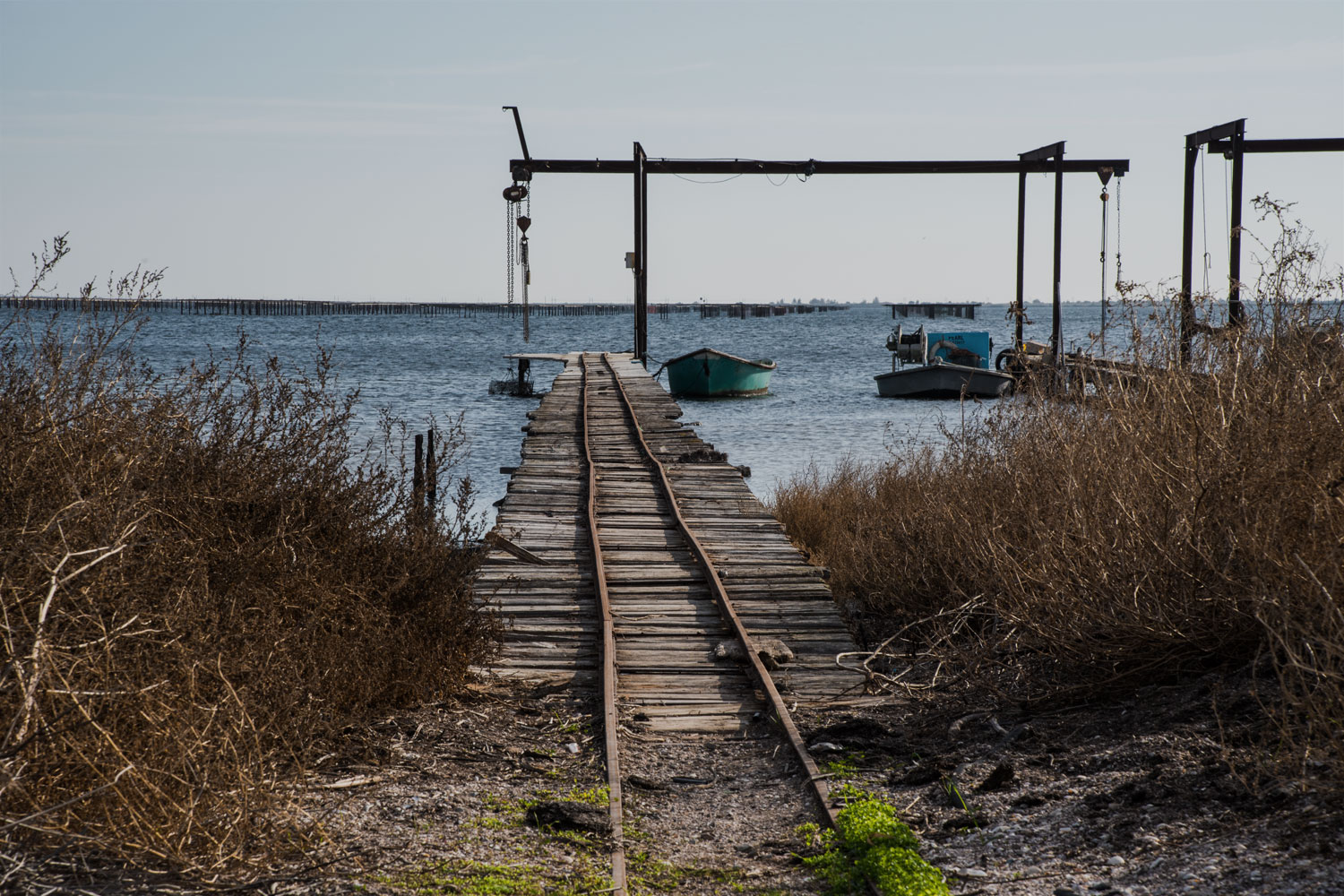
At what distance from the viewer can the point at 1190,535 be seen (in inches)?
206

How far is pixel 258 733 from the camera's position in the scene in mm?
4355

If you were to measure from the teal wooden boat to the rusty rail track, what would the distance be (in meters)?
22.3

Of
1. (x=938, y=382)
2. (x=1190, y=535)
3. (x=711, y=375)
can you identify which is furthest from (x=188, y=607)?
(x=938, y=382)

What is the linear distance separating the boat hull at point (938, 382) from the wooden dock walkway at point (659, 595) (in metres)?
22.3

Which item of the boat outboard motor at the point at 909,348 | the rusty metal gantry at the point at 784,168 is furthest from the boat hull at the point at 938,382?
the rusty metal gantry at the point at 784,168

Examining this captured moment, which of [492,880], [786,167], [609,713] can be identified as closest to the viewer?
[492,880]

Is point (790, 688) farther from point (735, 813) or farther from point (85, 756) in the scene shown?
point (85, 756)

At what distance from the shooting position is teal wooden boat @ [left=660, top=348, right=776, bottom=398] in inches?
1491

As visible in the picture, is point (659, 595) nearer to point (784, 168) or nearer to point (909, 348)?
point (784, 168)

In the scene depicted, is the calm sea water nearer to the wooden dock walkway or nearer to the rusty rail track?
the wooden dock walkway

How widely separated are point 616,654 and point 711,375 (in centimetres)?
3090


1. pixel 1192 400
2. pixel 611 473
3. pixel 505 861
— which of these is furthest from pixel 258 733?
pixel 611 473

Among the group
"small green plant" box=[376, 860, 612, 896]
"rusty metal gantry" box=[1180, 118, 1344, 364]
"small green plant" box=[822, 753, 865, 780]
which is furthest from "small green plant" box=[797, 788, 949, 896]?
"rusty metal gantry" box=[1180, 118, 1344, 364]

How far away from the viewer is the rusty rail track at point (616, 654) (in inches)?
194
